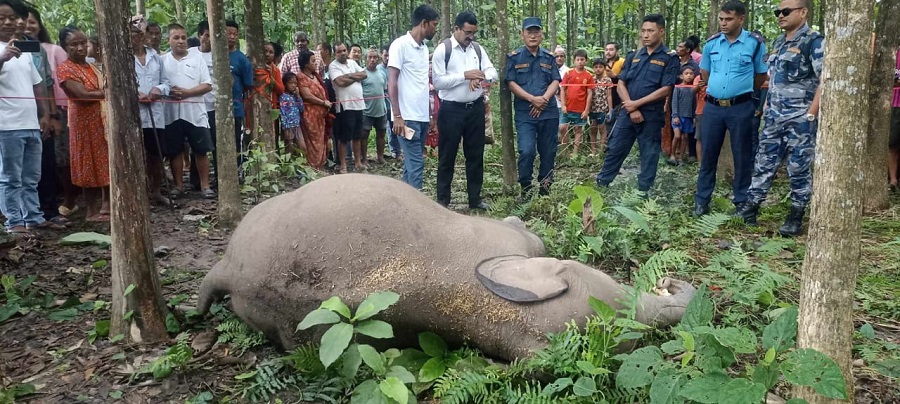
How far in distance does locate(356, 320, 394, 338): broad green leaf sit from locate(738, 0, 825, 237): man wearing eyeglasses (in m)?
4.19

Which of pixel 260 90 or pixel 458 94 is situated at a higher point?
pixel 260 90

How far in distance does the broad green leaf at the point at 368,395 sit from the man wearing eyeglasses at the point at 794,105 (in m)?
4.24

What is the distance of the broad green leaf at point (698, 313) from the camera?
290 centimetres

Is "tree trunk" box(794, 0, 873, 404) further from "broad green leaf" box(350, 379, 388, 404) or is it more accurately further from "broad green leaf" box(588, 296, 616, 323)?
"broad green leaf" box(350, 379, 388, 404)

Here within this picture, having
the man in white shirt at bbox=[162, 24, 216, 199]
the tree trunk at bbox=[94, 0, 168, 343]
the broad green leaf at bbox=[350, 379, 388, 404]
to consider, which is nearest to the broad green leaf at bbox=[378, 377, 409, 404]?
the broad green leaf at bbox=[350, 379, 388, 404]

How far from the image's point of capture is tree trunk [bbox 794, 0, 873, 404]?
7.93 ft

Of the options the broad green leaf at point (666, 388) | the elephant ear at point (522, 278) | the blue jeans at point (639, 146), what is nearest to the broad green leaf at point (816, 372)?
the broad green leaf at point (666, 388)

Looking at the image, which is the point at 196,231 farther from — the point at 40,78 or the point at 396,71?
the point at 396,71

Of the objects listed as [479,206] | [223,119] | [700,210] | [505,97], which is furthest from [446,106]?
[700,210]

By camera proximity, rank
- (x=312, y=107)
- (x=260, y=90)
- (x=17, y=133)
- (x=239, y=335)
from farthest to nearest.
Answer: (x=312, y=107), (x=260, y=90), (x=17, y=133), (x=239, y=335)

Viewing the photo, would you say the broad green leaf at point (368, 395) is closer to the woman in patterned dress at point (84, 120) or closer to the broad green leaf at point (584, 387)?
the broad green leaf at point (584, 387)

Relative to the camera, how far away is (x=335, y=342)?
2.91 meters

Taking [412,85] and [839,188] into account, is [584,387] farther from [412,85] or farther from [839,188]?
[412,85]

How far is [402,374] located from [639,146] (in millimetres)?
4735
